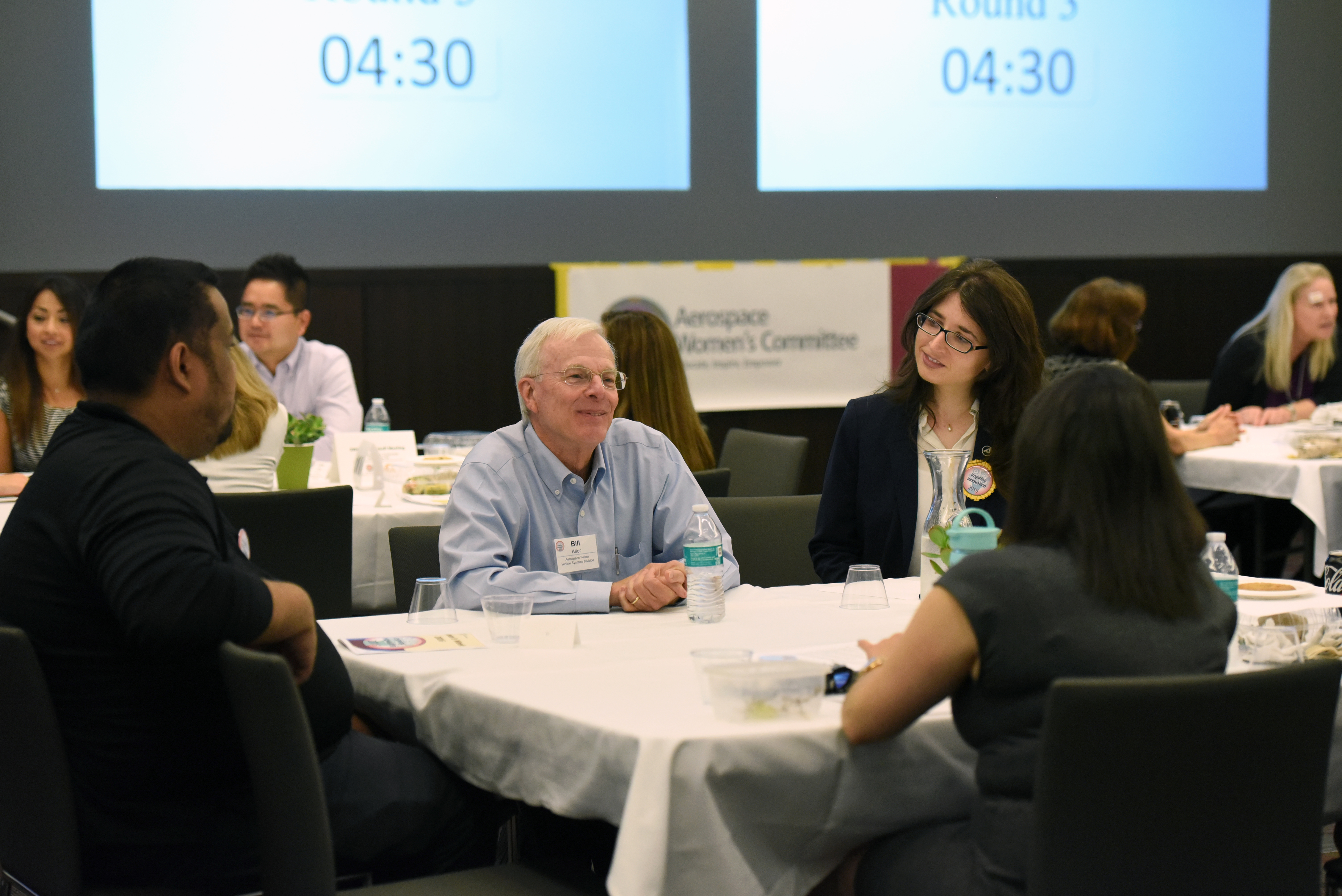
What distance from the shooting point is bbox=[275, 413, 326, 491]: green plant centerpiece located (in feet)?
13.5

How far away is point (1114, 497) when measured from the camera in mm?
1741

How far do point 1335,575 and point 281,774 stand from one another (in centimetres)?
213

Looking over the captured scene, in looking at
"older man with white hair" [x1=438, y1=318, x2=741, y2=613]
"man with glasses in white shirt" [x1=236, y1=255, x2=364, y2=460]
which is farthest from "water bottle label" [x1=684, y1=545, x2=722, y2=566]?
"man with glasses in white shirt" [x1=236, y1=255, x2=364, y2=460]

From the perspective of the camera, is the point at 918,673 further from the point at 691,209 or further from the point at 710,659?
the point at 691,209

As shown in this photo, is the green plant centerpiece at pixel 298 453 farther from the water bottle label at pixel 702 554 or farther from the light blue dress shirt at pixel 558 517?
the water bottle label at pixel 702 554

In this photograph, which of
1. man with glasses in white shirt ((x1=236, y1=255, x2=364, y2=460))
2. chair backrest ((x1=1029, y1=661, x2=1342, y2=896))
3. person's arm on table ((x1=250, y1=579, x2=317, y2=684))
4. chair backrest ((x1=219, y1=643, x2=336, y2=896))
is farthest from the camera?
man with glasses in white shirt ((x1=236, y1=255, x2=364, y2=460))

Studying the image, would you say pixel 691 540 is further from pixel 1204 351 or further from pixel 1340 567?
pixel 1204 351

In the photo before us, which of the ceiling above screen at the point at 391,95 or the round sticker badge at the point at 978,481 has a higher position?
the ceiling above screen at the point at 391,95

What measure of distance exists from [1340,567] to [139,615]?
2.26m

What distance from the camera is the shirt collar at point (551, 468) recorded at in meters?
2.81

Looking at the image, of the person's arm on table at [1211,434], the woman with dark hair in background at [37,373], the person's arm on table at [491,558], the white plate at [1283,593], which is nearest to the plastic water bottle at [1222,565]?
the white plate at [1283,593]

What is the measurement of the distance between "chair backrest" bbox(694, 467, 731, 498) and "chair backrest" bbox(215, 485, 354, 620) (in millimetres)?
980

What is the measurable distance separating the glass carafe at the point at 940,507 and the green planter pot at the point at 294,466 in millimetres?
2165

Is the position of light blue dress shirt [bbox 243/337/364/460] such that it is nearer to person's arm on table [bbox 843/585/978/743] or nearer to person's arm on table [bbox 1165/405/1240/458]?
person's arm on table [bbox 1165/405/1240/458]
